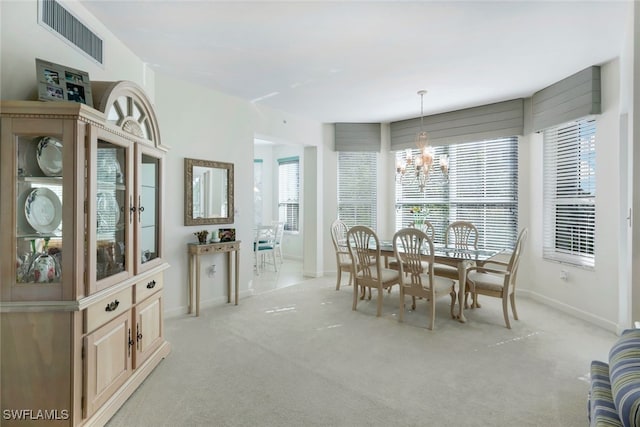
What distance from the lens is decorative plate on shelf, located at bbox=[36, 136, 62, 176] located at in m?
1.79

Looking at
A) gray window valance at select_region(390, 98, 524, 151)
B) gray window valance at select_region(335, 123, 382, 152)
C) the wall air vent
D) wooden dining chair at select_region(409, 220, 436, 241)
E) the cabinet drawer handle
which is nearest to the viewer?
the cabinet drawer handle

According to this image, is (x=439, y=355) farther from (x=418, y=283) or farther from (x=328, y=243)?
(x=328, y=243)

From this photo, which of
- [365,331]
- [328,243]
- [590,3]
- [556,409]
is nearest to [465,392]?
[556,409]

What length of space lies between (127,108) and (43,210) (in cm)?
91

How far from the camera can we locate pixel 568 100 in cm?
375

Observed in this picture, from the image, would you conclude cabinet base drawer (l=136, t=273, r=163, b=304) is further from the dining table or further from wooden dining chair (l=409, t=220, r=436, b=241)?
wooden dining chair (l=409, t=220, r=436, b=241)

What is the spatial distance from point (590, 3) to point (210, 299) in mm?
4710

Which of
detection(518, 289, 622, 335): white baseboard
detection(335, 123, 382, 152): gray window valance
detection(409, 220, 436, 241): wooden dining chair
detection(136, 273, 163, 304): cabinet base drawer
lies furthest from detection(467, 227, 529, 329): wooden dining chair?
detection(136, 273, 163, 304): cabinet base drawer

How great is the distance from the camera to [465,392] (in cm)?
220

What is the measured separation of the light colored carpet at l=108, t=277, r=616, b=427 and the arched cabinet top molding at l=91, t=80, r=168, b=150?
187 cm

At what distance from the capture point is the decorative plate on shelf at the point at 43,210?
175 centimetres

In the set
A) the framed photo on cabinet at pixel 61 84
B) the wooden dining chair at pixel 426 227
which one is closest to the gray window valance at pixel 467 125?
the wooden dining chair at pixel 426 227

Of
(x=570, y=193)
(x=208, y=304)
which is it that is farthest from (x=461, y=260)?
(x=208, y=304)

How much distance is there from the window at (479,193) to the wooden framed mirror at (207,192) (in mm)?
2787
